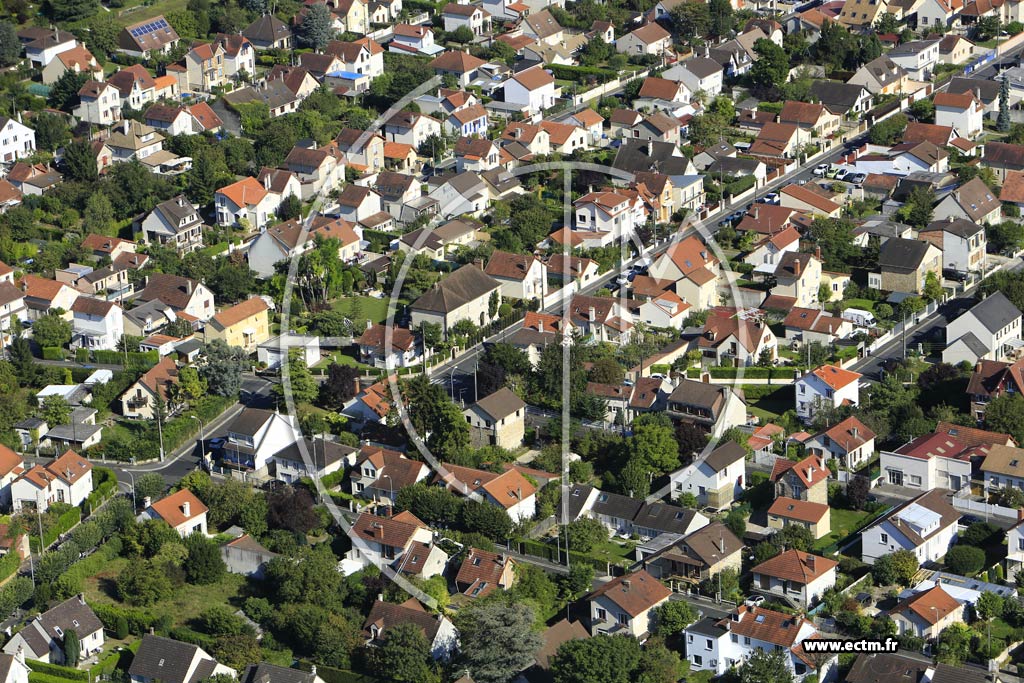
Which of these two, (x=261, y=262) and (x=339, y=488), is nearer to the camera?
A: (x=339, y=488)

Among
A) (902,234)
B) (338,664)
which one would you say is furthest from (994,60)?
(338,664)

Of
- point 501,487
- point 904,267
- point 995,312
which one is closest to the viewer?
point 501,487

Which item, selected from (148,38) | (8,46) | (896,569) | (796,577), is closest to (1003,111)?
(896,569)

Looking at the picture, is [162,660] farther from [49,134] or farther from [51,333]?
[49,134]

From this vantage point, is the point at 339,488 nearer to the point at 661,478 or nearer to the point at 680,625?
the point at 661,478

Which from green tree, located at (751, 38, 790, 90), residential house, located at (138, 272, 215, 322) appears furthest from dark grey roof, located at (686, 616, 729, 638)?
green tree, located at (751, 38, 790, 90)

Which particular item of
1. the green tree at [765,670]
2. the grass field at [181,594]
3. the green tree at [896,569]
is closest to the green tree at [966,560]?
the green tree at [896,569]

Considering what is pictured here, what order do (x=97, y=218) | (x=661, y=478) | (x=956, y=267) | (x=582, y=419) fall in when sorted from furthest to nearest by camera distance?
(x=97, y=218)
(x=956, y=267)
(x=582, y=419)
(x=661, y=478)
